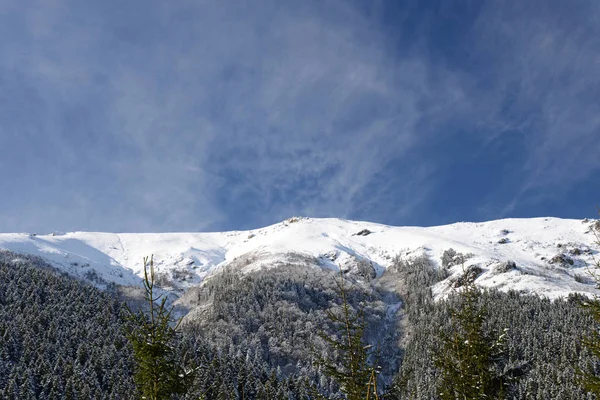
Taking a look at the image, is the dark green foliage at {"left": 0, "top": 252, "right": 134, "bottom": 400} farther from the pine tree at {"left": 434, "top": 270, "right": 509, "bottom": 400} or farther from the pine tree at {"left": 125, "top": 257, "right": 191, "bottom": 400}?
the pine tree at {"left": 125, "top": 257, "right": 191, "bottom": 400}

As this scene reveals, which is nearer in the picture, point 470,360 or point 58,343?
point 470,360

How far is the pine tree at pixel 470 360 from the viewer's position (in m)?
18.0

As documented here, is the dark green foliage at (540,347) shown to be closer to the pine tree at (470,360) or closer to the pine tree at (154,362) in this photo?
the pine tree at (470,360)

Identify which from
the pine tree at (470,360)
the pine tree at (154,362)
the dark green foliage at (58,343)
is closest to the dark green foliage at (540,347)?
the dark green foliage at (58,343)

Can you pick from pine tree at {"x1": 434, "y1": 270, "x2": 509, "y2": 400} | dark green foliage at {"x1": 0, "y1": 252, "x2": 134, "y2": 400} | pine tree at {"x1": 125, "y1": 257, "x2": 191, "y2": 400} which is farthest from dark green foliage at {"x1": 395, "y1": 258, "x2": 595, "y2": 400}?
pine tree at {"x1": 125, "y1": 257, "x2": 191, "y2": 400}

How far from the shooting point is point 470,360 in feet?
61.7

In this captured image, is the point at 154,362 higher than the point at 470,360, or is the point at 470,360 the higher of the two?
the point at 470,360

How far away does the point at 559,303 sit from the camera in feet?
647

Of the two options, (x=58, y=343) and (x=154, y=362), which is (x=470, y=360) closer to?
(x=154, y=362)

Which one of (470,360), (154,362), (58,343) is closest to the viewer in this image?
(154,362)

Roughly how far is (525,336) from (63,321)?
552 ft

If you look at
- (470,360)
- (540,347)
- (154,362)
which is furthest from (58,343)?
(540,347)

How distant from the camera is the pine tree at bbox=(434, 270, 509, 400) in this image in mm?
17953

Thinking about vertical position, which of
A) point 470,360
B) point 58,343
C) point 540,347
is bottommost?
point 58,343
